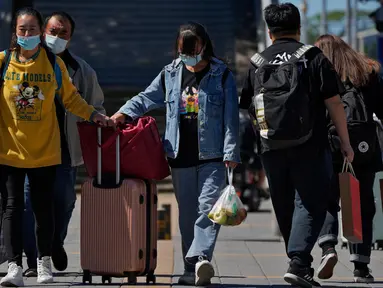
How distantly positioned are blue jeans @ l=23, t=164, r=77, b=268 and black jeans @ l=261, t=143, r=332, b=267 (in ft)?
5.03

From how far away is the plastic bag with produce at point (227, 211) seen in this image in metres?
8.01

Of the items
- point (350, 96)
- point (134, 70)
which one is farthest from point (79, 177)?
point (350, 96)

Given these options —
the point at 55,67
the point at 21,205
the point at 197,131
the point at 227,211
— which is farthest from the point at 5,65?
the point at 227,211

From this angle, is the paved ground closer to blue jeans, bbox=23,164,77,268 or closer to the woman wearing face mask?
blue jeans, bbox=23,164,77,268

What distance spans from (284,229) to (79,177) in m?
13.8

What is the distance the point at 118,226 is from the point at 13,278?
73 cm

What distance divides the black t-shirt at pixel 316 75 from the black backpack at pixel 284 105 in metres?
0.04

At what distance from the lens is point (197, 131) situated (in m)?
8.30

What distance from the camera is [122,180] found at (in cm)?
818

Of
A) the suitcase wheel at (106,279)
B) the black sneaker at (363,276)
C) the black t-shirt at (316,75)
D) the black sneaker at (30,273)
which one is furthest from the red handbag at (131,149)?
the black sneaker at (363,276)

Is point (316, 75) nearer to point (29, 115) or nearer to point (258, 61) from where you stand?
point (258, 61)

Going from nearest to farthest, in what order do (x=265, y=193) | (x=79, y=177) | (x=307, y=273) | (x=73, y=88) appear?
(x=307, y=273) → (x=73, y=88) → (x=265, y=193) → (x=79, y=177)

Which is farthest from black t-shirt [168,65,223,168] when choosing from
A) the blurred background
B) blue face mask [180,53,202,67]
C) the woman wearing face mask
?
the blurred background

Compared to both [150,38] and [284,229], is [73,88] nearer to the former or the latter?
[284,229]
